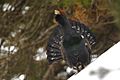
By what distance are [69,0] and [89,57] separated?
2.73 ft

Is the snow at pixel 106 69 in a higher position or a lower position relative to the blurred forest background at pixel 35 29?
higher

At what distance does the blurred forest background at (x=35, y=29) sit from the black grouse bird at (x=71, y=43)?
0.41 m

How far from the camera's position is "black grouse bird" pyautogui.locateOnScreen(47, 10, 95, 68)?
1.82 meters

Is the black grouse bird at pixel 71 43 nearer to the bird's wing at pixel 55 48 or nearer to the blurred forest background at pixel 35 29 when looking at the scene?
the bird's wing at pixel 55 48

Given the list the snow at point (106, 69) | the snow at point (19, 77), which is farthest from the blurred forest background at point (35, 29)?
the snow at point (106, 69)

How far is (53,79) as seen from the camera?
259cm

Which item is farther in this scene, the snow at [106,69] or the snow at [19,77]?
the snow at [19,77]

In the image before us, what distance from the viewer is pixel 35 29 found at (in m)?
2.89

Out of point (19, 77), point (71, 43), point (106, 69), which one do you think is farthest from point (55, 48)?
point (106, 69)

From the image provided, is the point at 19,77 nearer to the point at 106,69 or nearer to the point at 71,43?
the point at 71,43

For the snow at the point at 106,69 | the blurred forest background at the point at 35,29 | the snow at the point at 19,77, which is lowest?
the snow at the point at 19,77

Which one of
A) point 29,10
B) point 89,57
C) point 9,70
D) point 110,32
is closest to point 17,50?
point 9,70

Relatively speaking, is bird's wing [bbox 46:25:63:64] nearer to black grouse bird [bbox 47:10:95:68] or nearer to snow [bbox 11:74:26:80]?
black grouse bird [bbox 47:10:95:68]

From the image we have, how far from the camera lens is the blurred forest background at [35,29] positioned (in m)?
2.61
